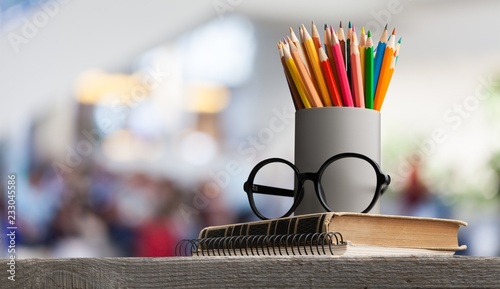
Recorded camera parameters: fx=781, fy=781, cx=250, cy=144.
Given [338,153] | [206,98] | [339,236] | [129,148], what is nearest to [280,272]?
[339,236]

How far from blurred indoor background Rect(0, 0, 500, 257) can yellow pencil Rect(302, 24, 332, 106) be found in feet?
5.07

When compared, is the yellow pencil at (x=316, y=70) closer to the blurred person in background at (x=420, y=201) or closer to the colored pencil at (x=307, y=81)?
the colored pencil at (x=307, y=81)

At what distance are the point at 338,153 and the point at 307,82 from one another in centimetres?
7

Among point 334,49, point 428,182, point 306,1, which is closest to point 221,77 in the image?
point 306,1

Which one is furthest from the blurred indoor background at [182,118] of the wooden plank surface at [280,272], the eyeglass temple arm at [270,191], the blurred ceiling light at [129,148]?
the wooden plank surface at [280,272]

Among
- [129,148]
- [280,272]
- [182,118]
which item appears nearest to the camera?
[280,272]

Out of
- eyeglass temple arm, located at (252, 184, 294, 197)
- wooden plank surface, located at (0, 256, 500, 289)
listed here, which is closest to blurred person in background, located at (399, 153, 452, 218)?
eyeglass temple arm, located at (252, 184, 294, 197)

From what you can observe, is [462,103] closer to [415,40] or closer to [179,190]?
[415,40]

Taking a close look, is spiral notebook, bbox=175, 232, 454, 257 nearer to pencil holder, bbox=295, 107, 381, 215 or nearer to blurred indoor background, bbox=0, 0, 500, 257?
pencil holder, bbox=295, 107, 381, 215

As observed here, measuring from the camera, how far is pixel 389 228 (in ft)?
1.74

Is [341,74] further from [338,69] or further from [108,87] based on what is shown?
[108,87]

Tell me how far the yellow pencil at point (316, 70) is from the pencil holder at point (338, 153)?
0.7 inches

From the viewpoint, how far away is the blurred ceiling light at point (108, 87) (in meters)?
2.22

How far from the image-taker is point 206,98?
7.56 feet
